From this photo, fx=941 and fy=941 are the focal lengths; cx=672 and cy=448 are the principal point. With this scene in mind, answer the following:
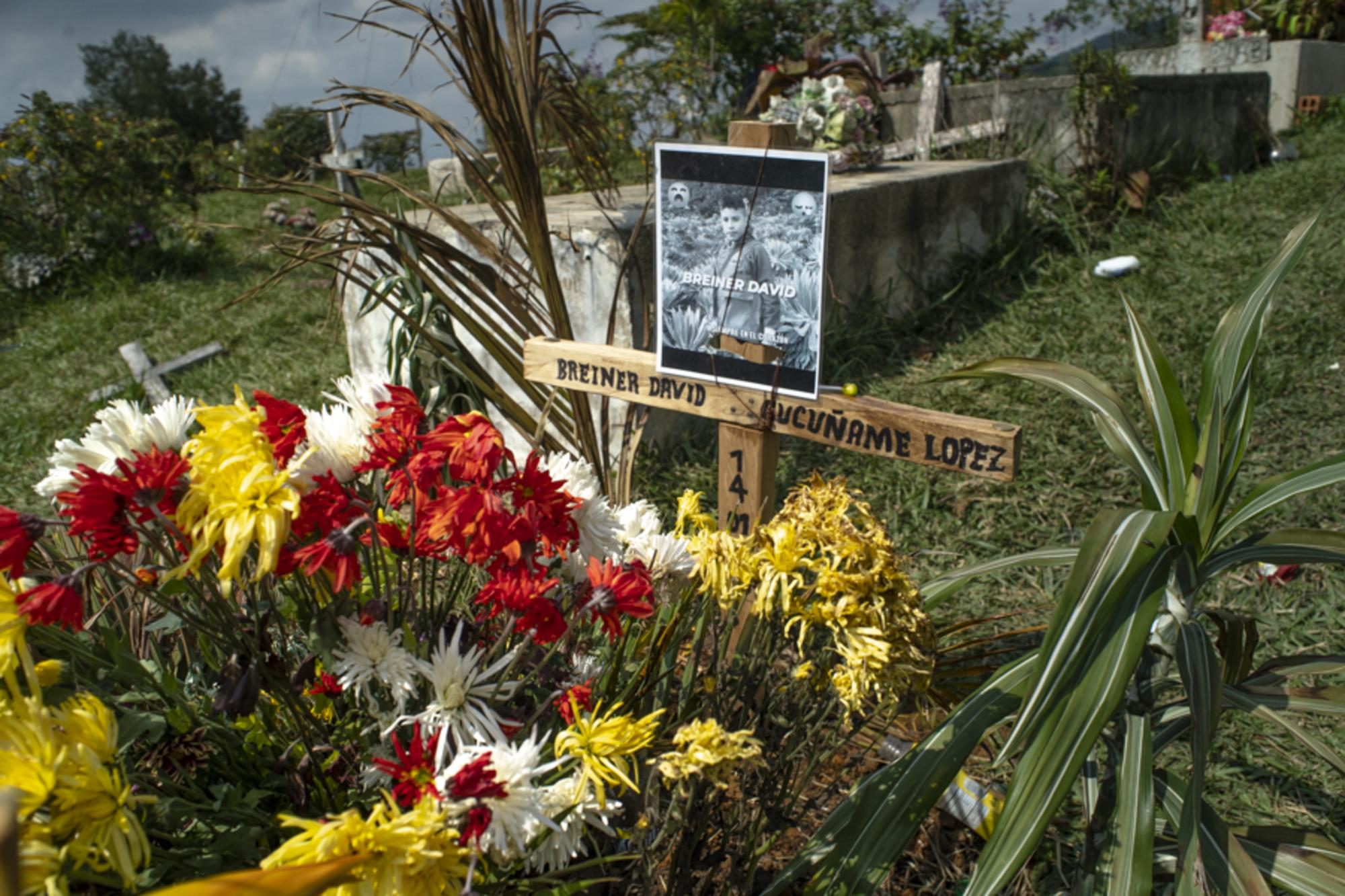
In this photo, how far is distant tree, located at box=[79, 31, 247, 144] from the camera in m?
18.6

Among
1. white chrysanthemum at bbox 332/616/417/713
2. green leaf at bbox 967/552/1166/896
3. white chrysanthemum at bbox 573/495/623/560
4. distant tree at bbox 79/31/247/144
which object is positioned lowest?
green leaf at bbox 967/552/1166/896

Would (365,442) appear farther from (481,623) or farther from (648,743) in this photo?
(648,743)

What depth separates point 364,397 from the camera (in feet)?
3.90

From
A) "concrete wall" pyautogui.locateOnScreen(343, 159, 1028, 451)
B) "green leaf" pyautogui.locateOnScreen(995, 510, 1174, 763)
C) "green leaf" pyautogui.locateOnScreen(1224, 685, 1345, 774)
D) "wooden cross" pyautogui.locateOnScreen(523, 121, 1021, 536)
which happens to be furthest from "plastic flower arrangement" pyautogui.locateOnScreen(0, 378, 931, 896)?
"concrete wall" pyautogui.locateOnScreen(343, 159, 1028, 451)

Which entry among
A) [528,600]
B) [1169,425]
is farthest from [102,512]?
[1169,425]

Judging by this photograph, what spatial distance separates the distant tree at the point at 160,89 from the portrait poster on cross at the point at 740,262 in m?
19.1

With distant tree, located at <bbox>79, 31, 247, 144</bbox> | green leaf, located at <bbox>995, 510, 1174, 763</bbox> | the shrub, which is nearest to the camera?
green leaf, located at <bbox>995, 510, 1174, 763</bbox>

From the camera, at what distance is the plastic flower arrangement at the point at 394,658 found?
2.53 feet

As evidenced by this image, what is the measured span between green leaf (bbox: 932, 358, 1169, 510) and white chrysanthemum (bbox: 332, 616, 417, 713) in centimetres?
95

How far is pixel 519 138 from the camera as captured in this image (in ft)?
6.94

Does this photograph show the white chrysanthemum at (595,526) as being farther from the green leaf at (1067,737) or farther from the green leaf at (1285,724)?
the green leaf at (1285,724)

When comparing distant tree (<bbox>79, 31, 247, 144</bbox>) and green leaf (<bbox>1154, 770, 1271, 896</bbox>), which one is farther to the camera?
distant tree (<bbox>79, 31, 247, 144</bbox>)

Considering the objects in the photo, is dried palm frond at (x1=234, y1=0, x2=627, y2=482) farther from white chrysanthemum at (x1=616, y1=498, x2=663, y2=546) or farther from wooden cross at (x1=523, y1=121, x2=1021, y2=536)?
white chrysanthemum at (x1=616, y1=498, x2=663, y2=546)

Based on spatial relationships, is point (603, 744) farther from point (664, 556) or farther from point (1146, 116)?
point (1146, 116)
